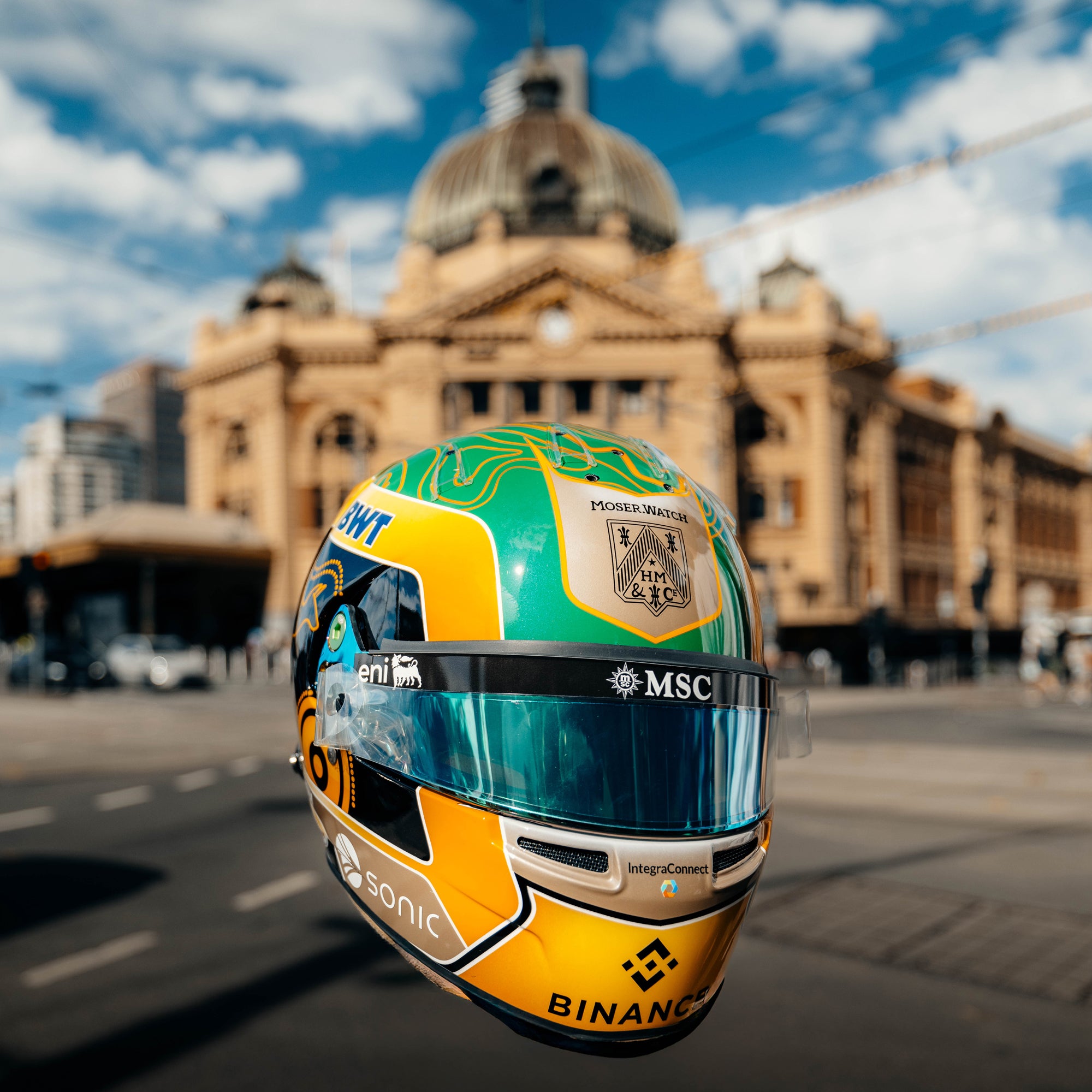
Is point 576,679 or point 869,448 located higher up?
point 869,448

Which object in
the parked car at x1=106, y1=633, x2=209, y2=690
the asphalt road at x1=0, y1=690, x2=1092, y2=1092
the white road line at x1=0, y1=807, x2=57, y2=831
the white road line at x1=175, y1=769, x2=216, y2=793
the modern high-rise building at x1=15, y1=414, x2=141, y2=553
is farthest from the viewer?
the modern high-rise building at x1=15, y1=414, x2=141, y2=553

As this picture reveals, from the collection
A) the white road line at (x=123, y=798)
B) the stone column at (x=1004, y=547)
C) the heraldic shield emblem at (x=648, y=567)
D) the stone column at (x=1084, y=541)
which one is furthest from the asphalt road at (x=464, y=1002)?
the stone column at (x=1084, y=541)

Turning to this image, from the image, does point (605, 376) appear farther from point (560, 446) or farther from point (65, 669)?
point (560, 446)

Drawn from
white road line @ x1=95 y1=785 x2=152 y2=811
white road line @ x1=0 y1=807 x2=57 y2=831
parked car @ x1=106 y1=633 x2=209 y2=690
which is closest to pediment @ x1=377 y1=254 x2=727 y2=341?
parked car @ x1=106 y1=633 x2=209 y2=690

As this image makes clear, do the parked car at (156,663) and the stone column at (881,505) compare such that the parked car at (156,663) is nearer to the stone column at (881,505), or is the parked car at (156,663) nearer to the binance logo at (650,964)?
the binance logo at (650,964)

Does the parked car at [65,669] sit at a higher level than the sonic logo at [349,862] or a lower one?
lower

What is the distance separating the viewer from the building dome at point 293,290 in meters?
46.2

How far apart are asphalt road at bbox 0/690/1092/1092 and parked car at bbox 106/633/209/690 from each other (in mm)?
18323

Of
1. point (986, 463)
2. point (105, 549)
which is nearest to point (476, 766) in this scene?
point (105, 549)

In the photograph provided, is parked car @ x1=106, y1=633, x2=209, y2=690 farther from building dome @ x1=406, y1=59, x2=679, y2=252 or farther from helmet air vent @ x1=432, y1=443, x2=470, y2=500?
helmet air vent @ x1=432, y1=443, x2=470, y2=500

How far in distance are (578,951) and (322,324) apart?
37.4 meters

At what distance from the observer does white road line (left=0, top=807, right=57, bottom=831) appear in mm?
11227

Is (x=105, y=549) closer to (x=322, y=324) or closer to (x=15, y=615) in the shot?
(x=322, y=324)

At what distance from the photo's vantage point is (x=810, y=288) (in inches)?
1769
